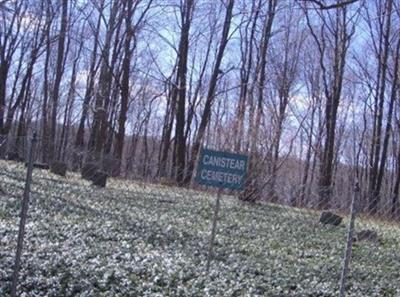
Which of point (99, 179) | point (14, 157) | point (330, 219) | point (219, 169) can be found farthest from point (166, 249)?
point (14, 157)

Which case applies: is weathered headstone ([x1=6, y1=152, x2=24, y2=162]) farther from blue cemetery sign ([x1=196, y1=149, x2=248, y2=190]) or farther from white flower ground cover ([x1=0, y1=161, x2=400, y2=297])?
blue cemetery sign ([x1=196, y1=149, x2=248, y2=190])

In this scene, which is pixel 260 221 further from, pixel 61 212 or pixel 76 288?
pixel 76 288

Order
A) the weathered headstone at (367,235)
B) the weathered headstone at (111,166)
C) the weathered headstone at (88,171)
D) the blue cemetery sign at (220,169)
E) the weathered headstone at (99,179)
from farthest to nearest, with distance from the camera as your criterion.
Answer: the weathered headstone at (111,166)
the weathered headstone at (88,171)
the weathered headstone at (99,179)
the weathered headstone at (367,235)
the blue cemetery sign at (220,169)

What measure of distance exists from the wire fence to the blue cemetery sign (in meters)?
0.48

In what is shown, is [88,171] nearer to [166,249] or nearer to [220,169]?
[166,249]

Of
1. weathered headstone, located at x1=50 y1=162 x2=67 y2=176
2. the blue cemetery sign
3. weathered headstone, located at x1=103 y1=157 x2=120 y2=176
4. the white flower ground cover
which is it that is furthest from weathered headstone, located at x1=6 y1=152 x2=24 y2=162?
the blue cemetery sign

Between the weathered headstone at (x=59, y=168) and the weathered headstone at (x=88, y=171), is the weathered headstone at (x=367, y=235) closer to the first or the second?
the weathered headstone at (x=88, y=171)

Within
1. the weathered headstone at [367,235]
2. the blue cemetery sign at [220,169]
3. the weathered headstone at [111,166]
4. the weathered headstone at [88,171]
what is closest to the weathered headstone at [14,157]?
the weathered headstone at [111,166]

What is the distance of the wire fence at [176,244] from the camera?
674 centimetres

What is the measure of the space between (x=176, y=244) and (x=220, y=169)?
2.92 meters

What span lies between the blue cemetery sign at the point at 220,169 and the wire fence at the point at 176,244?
0.48 meters

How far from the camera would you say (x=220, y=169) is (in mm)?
7672

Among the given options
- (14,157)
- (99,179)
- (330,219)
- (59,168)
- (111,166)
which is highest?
(111,166)

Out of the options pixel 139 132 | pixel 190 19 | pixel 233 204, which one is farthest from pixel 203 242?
pixel 139 132
